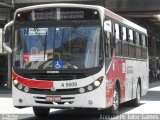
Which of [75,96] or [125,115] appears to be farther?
[125,115]

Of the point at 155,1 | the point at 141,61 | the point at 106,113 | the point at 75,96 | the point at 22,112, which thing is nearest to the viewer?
the point at 75,96

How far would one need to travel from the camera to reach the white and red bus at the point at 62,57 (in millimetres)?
12234

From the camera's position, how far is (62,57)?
12.4 m

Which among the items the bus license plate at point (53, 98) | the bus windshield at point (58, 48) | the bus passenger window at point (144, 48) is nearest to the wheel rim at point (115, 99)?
the bus windshield at point (58, 48)

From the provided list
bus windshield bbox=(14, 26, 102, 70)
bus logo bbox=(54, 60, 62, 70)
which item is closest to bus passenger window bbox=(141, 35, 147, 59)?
bus windshield bbox=(14, 26, 102, 70)

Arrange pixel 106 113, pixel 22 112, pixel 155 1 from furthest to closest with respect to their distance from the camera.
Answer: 1. pixel 155 1
2. pixel 22 112
3. pixel 106 113

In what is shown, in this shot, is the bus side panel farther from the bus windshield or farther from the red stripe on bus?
the red stripe on bus

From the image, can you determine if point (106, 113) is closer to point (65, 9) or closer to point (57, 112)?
point (57, 112)

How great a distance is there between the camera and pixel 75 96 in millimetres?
12188

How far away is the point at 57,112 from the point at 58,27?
4133 mm

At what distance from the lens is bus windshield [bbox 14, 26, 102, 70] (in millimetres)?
12297

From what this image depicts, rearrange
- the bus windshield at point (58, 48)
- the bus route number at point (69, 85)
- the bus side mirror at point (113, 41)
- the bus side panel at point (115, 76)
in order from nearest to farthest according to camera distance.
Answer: the bus route number at point (69, 85) < the bus windshield at point (58, 48) < the bus side panel at point (115, 76) < the bus side mirror at point (113, 41)

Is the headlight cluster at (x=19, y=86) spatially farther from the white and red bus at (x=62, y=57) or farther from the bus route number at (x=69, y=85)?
the bus route number at (x=69, y=85)

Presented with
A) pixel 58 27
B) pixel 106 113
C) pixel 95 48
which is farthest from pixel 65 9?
pixel 106 113
